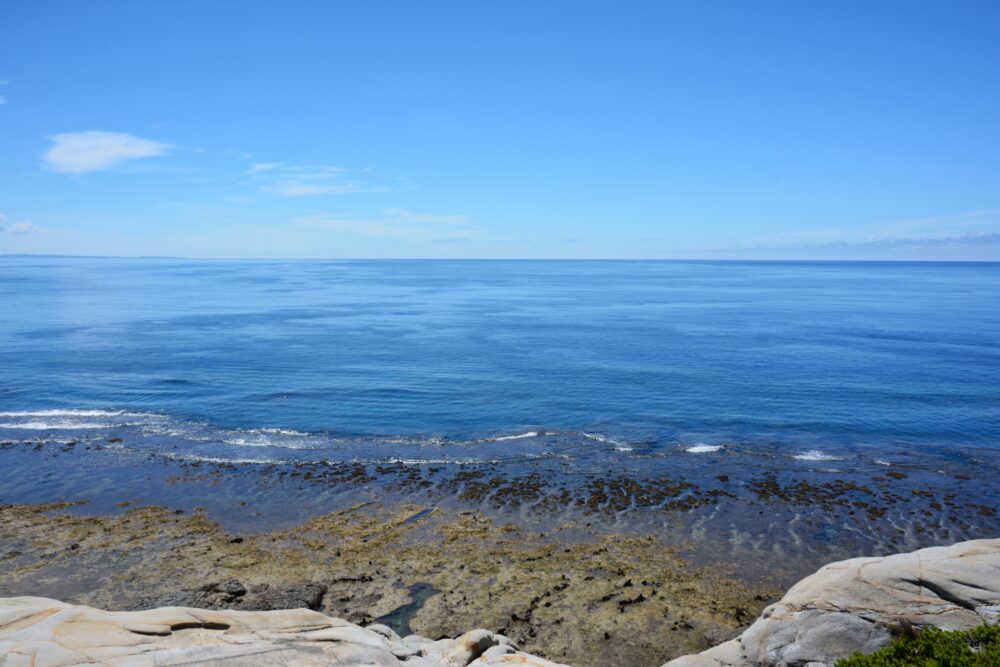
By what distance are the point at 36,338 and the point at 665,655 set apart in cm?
9655

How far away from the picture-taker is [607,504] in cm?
Result: 3444

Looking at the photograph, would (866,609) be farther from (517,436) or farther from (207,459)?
(207,459)

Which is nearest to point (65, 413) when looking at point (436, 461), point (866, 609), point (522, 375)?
point (436, 461)

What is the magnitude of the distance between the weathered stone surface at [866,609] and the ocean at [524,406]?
1394 centimetres

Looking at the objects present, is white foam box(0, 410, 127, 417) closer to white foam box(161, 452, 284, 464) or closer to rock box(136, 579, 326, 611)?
white foam box(161, 452, 284, 464)

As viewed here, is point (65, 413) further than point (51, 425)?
Yes

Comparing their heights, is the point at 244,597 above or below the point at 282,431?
below

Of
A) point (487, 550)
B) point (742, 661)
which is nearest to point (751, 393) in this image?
point (487, 550)

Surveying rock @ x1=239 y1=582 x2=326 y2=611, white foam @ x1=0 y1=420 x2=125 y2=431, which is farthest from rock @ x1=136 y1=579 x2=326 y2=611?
white foam @ x1=0 y1=420 x2=125 y2=431

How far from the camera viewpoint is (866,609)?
58.5 ft

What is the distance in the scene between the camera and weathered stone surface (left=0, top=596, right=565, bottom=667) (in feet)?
46.7

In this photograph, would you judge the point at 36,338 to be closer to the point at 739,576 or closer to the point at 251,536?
the point at 251,536

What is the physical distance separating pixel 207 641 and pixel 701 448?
3588 centimetres

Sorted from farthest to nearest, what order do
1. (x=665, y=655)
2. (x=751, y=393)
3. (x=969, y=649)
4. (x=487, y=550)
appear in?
(x=751, y=393)
(x=487, y=550)
(x=665, y=655)
(x=969, y=649)
